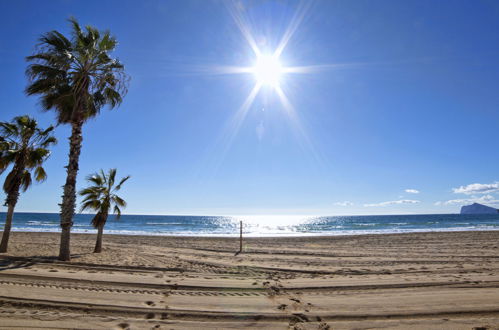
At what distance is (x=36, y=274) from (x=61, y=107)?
21.3 feet

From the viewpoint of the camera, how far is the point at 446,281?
7.43 meters

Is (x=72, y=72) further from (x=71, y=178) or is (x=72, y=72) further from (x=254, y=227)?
(x=254, y=227)

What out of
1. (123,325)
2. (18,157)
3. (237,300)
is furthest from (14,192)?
(237,300)

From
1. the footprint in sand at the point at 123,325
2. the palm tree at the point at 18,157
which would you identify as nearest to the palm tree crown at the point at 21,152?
the palm tree at the point at 18,157

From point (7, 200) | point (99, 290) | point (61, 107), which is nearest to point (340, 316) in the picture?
point (99, 290)

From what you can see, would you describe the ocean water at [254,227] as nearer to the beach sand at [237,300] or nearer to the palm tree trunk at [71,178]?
the palm tree trunk at [71,178]

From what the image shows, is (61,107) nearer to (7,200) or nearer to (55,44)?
(55,44)

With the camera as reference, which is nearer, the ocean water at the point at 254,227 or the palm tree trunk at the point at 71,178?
the palm tree trunk at the point at 71,178

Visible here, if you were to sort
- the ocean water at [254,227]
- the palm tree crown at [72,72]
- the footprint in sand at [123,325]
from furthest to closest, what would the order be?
the ocean water at [254,227] → the palm tree crown at [72,72] → the footprint in sand at [123,325]

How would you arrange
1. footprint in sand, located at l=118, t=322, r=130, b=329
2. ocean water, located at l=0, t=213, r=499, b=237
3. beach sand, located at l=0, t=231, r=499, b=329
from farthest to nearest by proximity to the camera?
ocean water, located at l=0, t=213, r=499, b=237 < beach sand, located at l=0, t=231, r=499, b=329 < footprint in sand, located at l=118, t=322, r=130, b=329

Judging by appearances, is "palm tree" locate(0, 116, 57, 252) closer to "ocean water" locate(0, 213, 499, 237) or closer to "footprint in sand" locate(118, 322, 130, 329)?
"footprint in sand" locate(118, 322, 130, 329)

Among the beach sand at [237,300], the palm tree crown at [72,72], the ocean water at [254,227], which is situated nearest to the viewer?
the beach sand at [237,300]

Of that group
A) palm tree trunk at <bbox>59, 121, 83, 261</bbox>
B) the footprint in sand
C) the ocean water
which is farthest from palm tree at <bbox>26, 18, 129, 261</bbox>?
the ocean water

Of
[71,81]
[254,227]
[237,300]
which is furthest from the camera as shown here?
[254,227]
